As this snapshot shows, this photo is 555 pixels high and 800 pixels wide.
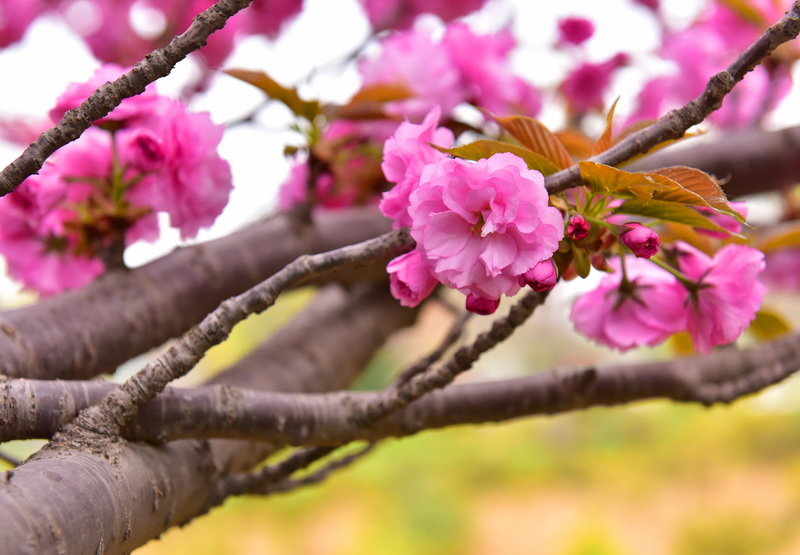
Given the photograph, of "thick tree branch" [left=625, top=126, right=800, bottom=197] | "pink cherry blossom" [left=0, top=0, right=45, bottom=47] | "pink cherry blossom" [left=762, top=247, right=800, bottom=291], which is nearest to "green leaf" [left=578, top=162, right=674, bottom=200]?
"thick tree branch" [left=625, top=126, right=800, bottom=197]

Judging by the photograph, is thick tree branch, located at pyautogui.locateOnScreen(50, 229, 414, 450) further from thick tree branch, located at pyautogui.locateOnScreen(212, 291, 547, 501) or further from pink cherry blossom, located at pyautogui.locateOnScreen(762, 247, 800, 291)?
pink cherry blossom, located at pyautogui.locateOnScreen(762, 247, 800, 291)

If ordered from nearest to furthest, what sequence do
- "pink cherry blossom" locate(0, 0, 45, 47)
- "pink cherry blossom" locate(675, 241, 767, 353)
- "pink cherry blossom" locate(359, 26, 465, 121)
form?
1. "pink cherry blossom" locate(675, 241, 767, 353)
2. "pink cherry blossom" locate(359, 26, 465, 121)
3. "pink cherry blossom" locate(0, 0, 45, 47)

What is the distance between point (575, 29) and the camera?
0.97m

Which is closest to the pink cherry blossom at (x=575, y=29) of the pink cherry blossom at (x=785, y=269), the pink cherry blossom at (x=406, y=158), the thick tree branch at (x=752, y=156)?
the thick tree branch at (x=752, y=156)

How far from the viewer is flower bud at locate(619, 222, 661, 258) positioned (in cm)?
28

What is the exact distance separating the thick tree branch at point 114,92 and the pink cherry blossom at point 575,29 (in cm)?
79

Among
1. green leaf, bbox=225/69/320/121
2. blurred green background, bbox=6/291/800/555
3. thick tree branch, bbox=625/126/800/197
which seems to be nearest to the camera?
green leaf, bbox=225/69/320/121

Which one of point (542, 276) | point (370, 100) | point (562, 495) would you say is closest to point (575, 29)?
point (370, 100)

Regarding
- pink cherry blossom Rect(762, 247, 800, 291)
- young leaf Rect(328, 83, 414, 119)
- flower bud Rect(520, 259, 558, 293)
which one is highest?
young leaf Rect(328, 83, 414, 119)

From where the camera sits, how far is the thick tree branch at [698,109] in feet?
0.91

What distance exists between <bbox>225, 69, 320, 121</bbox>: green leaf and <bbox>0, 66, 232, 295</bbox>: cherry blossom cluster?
0.05 m

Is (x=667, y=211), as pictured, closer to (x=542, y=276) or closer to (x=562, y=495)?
(x=542, y=276)

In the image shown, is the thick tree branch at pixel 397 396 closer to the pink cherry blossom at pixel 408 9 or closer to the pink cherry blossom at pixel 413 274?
the pink cherry blossom at pixel 413 274

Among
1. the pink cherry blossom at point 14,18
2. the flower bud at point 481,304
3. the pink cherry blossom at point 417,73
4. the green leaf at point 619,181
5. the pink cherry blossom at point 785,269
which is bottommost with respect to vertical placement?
the pink cherry blossom at point 785,269
